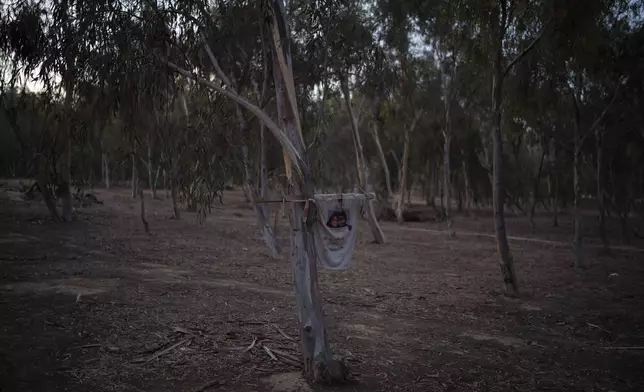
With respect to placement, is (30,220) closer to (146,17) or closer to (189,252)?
(189,252)

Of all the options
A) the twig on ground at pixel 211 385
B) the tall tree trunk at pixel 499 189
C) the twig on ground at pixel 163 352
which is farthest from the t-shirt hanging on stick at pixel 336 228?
the tall tree trunk at pixel 499 189

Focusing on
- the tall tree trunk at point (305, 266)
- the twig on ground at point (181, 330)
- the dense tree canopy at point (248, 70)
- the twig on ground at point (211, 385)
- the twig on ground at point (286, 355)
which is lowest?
the twig on ground at point (211, 385)

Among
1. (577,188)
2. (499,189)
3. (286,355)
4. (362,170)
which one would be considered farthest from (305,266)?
(362,170)

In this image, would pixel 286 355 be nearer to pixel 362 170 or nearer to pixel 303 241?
pixel 303 241

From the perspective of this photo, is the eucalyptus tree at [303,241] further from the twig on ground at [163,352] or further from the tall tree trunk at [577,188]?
the tall tree trunk at [577,188]

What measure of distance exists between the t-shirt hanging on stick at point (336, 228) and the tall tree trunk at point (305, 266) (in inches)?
74.3

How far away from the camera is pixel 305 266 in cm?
545

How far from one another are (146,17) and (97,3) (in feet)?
1.86

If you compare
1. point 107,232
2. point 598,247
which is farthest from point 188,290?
point 598,247

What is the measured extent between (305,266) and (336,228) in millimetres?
2477

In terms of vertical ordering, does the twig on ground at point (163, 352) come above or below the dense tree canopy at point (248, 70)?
below

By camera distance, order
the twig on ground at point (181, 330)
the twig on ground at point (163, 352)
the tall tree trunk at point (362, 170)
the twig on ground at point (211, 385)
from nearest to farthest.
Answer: the twig on ground at point (211, 385), the twig on ground at point (163, 352), the twig on ground at point (181, 330), the tall tree trunk at point (362, 170)

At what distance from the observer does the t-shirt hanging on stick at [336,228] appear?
25.2 feet

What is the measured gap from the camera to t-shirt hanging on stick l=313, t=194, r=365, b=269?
767cm
